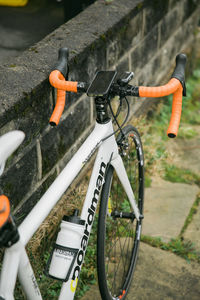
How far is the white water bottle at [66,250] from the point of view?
1775 millimetres

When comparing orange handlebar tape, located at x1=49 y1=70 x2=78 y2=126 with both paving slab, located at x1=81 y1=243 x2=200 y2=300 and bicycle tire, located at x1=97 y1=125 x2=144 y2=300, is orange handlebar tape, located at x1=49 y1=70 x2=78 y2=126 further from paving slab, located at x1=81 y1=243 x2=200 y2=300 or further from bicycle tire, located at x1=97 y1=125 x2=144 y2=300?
paving slab, located at x1=81 y1=243 x2=200 y2=300

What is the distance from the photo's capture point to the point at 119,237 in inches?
108

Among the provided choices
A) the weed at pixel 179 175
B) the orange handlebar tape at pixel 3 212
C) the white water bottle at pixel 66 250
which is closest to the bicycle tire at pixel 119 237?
the white water bottle at pixel 66 250

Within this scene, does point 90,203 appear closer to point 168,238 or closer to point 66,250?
point 66,250

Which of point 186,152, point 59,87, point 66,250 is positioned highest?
point 59,87

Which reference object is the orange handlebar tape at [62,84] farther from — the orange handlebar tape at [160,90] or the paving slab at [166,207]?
the paving slab at [166,207]

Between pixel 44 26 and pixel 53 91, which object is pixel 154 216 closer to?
pixel 53 91

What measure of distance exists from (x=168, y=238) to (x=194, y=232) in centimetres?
21

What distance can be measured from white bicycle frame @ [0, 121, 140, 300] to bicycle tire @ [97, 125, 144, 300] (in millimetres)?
139

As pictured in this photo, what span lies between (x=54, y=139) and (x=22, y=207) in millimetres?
444

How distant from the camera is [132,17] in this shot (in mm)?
3189

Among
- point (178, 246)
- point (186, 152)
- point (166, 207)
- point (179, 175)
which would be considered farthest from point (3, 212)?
point (186, 152)

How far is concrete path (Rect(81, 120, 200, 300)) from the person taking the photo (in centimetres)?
259

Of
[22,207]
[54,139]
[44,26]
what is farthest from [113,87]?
[44,26]
